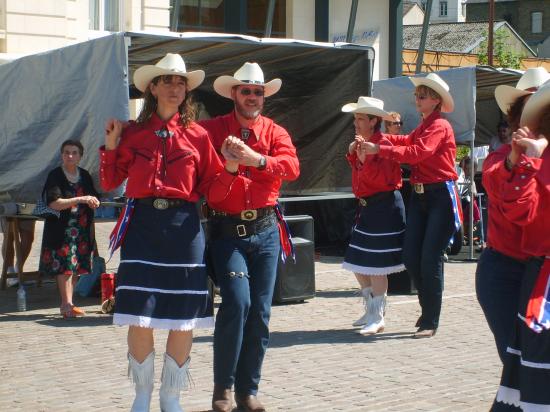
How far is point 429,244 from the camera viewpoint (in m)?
8.42

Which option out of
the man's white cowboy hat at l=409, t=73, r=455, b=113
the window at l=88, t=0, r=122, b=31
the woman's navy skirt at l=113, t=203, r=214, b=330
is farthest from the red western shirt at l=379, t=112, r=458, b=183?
the window at l=88, t=0, r=122, b=31

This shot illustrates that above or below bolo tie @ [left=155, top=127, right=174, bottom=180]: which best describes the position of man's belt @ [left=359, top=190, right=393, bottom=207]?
below

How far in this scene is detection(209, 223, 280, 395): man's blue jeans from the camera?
19.3 ft

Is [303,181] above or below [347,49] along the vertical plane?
below

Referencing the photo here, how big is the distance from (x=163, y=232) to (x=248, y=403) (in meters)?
1.16

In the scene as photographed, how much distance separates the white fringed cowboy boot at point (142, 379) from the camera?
5652mm

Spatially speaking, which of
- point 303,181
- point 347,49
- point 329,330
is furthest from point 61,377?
point 303,181

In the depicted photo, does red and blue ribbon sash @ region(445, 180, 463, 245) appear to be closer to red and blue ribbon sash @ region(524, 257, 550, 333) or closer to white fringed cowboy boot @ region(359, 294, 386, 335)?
white fringed cowboy boot @ region(359, 294, 386, 335)

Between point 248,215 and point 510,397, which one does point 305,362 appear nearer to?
point 248,215

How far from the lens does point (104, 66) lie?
958cm

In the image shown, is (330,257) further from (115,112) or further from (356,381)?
(356,381)

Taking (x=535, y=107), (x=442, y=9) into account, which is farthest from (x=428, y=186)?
(x=442, y=9)

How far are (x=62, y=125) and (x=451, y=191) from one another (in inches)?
156

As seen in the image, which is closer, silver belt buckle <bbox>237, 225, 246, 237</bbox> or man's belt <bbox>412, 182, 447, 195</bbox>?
silver belt buckle <bbox>237, 225, 246, 237</bbox>
